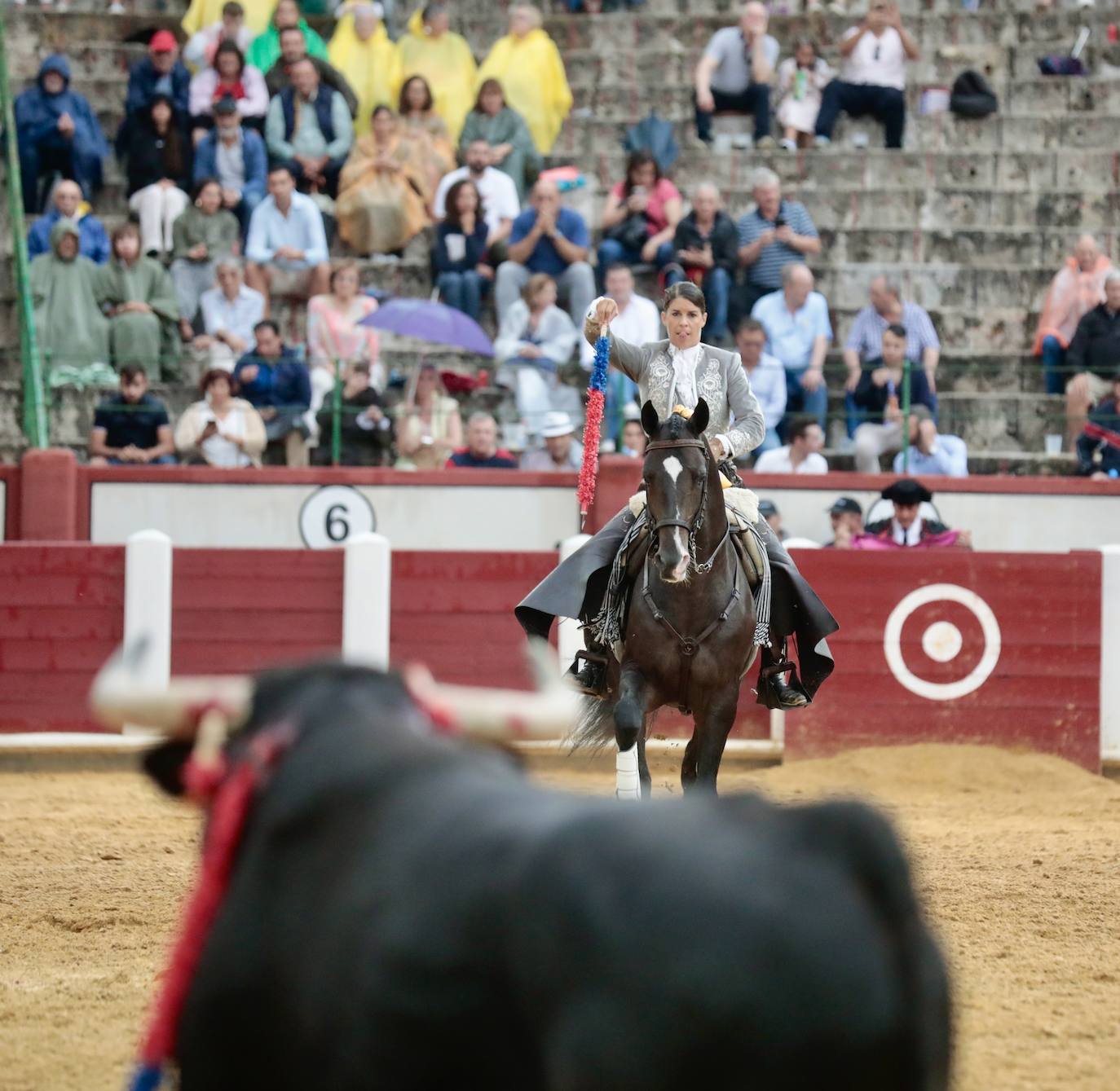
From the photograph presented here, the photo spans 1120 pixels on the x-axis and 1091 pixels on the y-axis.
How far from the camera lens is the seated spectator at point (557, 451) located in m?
11.4

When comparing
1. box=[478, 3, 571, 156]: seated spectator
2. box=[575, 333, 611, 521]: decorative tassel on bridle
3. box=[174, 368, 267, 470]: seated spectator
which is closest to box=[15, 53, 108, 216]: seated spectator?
box=[478, 3, 571, 156]: seated spectator

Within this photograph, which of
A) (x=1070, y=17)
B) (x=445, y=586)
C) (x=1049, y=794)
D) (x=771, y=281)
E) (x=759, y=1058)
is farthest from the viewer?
(x=1070, y=17)

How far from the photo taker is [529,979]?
77.4 inches

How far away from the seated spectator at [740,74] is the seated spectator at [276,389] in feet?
13.6

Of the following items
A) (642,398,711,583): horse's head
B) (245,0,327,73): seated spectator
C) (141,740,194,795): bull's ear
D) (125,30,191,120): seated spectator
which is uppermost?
(245,0,327,73): seated spectator

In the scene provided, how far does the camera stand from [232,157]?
1321 centimetres

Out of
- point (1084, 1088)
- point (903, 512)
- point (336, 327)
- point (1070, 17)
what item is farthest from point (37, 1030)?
point (1070, 17)

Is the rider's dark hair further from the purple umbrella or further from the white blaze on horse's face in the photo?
the purple umbrella

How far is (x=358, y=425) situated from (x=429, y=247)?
2296 millimetres

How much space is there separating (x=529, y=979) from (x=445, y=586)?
8394 millimetres

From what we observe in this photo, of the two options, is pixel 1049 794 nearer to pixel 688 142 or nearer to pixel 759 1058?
pixel 688 142

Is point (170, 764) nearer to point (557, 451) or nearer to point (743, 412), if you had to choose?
point (743, 412)

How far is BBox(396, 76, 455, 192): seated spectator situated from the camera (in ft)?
43.4

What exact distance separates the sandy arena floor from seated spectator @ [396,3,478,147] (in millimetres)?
5926
